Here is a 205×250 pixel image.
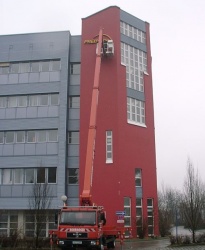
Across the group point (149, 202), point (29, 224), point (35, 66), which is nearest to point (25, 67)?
point (35, 66)

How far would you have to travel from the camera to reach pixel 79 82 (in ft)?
130

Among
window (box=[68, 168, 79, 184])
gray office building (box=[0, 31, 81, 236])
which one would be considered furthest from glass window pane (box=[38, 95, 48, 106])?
window (box=[68, 168, 79, 184])

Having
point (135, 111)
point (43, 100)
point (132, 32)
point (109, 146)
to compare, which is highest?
point (132, 32)

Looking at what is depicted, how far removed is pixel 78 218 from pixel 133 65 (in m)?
21.7

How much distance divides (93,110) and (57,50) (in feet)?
47.0

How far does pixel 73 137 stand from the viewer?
38.5 m

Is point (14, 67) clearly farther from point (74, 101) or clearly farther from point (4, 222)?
point (4, 222)

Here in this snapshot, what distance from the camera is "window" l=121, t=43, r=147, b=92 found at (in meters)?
38.6

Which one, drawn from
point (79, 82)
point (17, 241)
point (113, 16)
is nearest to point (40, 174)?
point (79, 82)

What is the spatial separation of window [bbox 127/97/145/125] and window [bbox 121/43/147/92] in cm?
147

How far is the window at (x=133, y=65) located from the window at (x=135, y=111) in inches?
57.7

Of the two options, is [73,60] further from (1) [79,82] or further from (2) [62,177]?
(2) [62,177]

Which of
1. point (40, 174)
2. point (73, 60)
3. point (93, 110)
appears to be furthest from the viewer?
point (73, 60)

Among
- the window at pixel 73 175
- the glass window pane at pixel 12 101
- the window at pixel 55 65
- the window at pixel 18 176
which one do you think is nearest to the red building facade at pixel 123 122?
the window at pixel 73 175
